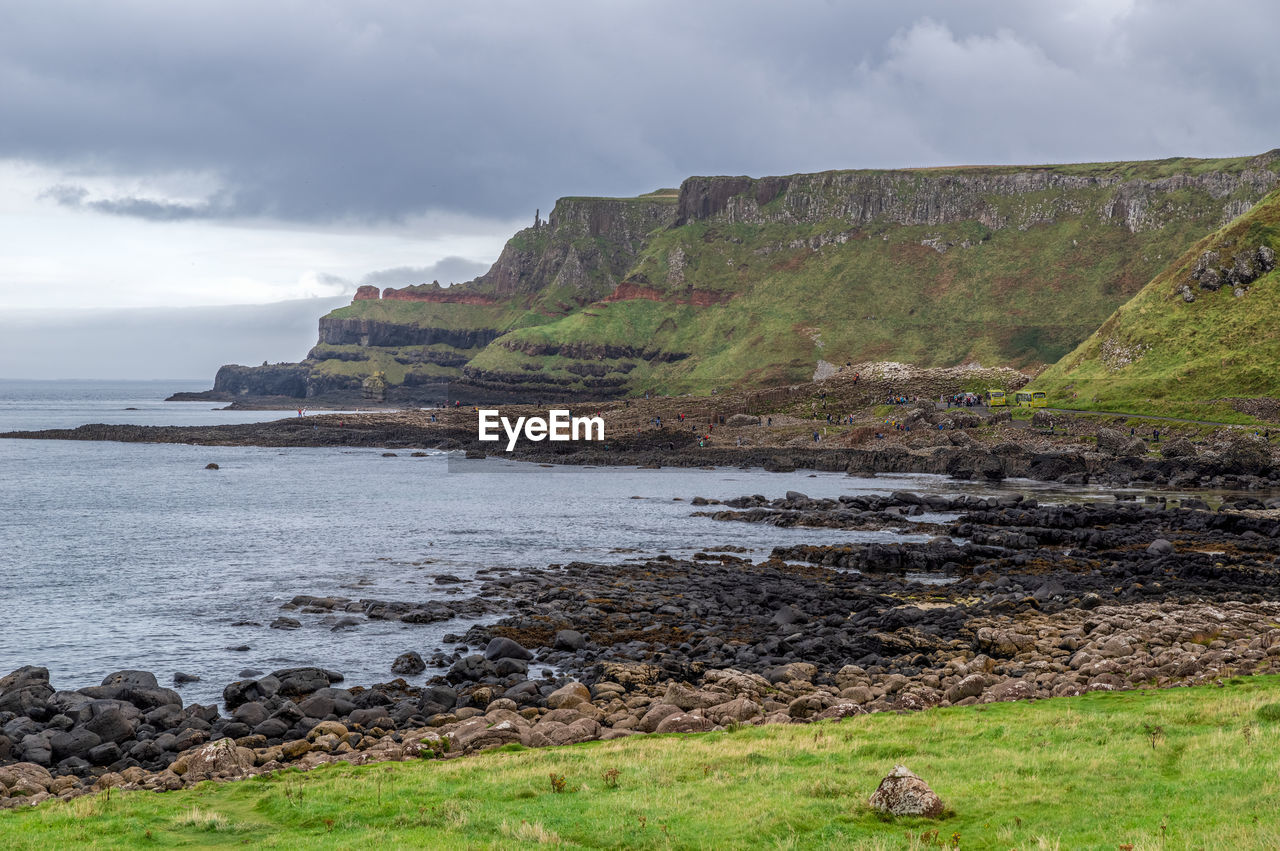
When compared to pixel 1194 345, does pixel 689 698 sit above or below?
below

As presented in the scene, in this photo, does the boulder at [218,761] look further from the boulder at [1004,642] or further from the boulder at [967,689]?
the boulder at [1004,642]

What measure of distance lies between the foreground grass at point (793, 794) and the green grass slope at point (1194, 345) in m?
98.8

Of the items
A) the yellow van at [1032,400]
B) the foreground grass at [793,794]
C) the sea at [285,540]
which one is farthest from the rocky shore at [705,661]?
the yellow van at [1032,400]

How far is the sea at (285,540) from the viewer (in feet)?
115

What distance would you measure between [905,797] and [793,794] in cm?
196

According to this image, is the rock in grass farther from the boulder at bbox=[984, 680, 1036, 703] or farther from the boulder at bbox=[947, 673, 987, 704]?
the boulder at bbox=[947, 673, 987, 704]

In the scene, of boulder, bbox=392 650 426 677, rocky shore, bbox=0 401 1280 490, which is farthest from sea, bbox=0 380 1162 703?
rocky shore, bbox=0 401 1280 490

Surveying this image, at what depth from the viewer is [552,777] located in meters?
16.8

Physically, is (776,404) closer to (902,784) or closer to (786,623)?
(786,623)

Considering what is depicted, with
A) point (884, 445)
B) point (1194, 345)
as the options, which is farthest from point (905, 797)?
point (1194, 345)

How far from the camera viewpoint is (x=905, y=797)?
44.7ft

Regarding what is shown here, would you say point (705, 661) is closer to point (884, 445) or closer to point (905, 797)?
point (905, 797)

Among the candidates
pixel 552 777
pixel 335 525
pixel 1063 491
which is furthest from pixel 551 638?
pixel 1063 491

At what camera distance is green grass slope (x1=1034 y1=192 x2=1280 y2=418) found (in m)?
108
